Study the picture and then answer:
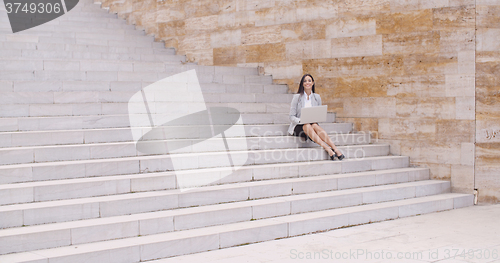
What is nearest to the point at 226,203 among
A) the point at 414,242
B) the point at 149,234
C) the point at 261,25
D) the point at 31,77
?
the point at 149,234

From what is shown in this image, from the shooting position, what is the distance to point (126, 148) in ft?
22.3

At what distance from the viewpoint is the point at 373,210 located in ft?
23.1

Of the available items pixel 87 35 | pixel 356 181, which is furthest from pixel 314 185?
pixel 87 35

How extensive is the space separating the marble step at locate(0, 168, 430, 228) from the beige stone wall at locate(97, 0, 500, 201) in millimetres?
2746

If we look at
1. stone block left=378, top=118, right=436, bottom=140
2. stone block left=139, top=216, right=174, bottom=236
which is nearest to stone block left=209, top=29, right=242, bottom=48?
stone block left=378, top=118, right=436, bottom=140

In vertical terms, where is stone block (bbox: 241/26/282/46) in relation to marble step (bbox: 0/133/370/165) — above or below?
above

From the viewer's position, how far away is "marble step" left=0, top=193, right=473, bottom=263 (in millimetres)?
4780

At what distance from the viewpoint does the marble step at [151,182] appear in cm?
548

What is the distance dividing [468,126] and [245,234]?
16.0 feet

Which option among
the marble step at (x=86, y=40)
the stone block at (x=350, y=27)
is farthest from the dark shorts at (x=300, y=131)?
the marble step at (x=86, y=40)

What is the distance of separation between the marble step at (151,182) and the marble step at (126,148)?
53cm

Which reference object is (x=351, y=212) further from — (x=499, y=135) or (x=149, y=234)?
(x=499, y=135)

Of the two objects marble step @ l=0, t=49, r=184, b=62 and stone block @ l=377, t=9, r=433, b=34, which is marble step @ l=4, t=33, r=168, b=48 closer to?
marble step @ l=0, t=49, r=184, b=62

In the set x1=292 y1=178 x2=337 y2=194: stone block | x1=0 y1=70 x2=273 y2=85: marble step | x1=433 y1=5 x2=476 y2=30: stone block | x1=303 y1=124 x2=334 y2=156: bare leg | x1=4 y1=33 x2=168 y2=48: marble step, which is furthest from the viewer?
x1=4 y1=33 x2=168 y2=48: marble step
